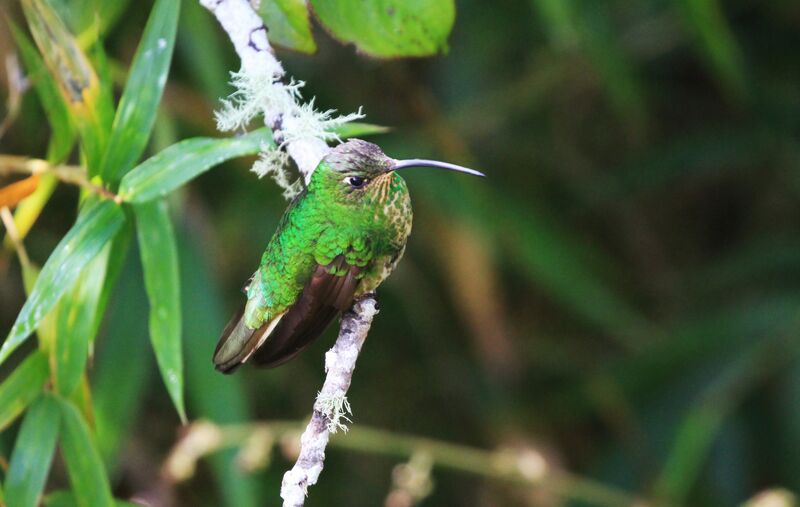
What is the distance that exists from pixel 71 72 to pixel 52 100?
14 cm

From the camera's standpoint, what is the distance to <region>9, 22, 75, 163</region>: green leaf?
5.39ft

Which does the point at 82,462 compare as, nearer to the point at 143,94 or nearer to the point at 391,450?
the point at 143,94

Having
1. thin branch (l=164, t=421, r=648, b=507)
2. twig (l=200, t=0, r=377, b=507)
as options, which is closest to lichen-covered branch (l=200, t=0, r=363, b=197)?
twig (l=200, t=0, r=377, b=507)

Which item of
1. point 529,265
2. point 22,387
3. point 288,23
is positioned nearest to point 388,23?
point 288,23

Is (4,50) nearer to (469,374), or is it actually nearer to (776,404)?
(469,374)

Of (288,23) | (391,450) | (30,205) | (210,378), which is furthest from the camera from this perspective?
(210,378)

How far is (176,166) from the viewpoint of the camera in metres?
1.42

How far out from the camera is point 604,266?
11.5 ft

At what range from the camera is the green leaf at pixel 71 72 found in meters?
1.52

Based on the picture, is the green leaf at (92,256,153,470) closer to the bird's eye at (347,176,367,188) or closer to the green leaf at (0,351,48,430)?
A: the green leaf at (0,351,48,430)

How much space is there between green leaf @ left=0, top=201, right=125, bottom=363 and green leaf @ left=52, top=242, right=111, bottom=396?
100 mm

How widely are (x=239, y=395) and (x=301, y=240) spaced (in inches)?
47.5

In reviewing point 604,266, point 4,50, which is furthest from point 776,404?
point 4,50

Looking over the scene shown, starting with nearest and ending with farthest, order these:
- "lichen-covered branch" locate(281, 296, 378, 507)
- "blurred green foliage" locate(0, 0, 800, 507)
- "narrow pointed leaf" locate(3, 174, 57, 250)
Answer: "lichen-covered branch" locate(281, 296, 378, 507), "narrow pointed leaf" locate(3, 174, 57, 250), "blurred green foliage" locate(0, 0, 800, 507)
